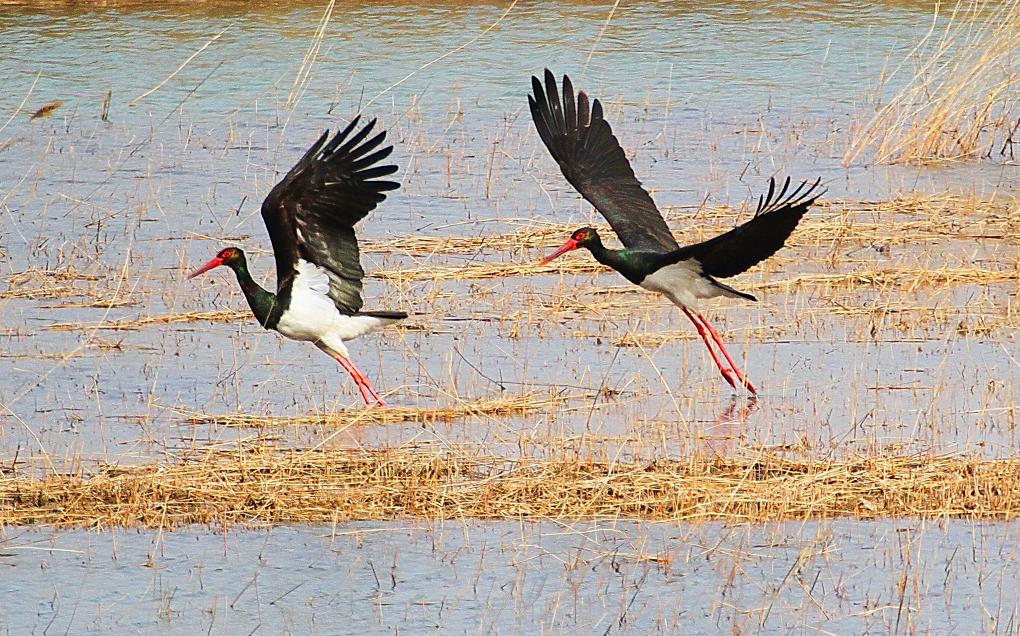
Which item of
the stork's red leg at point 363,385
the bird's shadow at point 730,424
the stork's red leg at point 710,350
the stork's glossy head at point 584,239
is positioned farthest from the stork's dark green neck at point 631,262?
the stork's red leg at point 363,385

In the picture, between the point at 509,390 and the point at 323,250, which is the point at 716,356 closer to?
the point at 509,390

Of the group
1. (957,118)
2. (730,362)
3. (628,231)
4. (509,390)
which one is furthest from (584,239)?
(957,118)

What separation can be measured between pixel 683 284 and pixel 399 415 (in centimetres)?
182

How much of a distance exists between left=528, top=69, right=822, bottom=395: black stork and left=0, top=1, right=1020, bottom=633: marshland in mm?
319

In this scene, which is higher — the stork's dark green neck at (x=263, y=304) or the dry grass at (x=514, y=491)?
the stork's dark green neck at (x=263, y=304)

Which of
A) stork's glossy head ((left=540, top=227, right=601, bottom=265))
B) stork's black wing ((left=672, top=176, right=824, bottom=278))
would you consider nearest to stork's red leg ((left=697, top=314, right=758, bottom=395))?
stork's black wing ((left=672, top=176, right=824, bottom=278))

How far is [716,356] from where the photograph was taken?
8.54 metres

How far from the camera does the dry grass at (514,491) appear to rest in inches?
243

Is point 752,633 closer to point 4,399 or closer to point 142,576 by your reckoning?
point 142,576

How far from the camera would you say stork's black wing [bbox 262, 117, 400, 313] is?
7898mm

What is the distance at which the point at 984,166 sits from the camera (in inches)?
551

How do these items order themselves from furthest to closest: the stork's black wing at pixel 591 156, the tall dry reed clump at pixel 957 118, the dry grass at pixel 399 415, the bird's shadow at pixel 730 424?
the tall dry reed clump at pixel 957 118 < the stork's black wing at pixel 591 156 < the dry grass at pixel 399 415 < the bird's shadow at pixel 730 424

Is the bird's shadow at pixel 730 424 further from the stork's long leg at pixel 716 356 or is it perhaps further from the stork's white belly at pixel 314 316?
the stork's white belly at pixel 314 316

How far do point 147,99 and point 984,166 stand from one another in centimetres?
790
